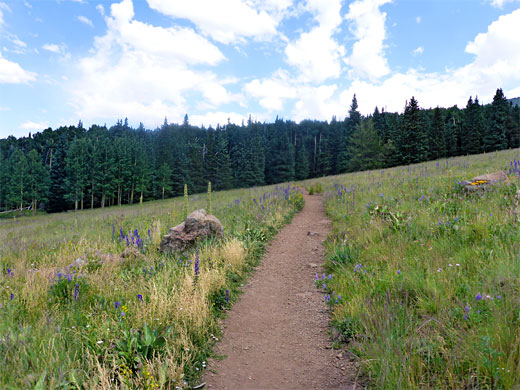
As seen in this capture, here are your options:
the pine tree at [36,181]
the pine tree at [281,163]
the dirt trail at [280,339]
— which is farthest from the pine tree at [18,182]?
the dirt trail at [280,339]

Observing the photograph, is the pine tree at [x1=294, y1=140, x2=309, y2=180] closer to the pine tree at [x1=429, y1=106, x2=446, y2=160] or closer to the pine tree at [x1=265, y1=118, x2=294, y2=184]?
the pine tree at [x1=265, y1=118, x2=294, y2=184]

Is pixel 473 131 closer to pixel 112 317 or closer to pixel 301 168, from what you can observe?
pixel 301 168

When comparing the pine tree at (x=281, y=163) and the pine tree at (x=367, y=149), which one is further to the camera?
the pine tree at (x=281, y=163)

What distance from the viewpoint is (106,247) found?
6.41m

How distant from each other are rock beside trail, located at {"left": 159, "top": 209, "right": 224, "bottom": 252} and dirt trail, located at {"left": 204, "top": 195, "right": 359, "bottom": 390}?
4.99 ft

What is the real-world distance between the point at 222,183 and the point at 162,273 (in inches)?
2068

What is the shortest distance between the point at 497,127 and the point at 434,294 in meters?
57.2

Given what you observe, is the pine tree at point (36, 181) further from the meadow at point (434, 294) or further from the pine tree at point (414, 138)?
the pine tree at point (414, 138)

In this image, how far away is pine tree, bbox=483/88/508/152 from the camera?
45.3 meters

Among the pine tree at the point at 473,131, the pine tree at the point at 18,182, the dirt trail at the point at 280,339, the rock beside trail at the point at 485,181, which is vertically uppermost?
the pine tree at the point at 473,131

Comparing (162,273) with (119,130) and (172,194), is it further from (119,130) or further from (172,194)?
(119,130)

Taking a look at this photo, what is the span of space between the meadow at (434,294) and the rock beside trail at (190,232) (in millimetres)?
2813

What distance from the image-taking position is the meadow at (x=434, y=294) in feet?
6.90

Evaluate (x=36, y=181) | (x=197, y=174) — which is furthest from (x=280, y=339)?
(x=36, y=181)
